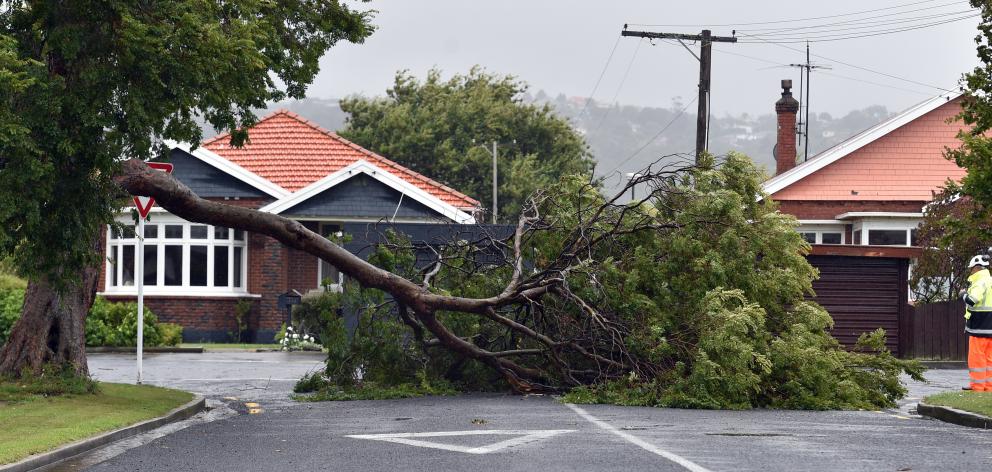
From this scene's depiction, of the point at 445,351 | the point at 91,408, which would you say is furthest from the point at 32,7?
the point at 445,351

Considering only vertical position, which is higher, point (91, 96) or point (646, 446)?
point (91, 96)

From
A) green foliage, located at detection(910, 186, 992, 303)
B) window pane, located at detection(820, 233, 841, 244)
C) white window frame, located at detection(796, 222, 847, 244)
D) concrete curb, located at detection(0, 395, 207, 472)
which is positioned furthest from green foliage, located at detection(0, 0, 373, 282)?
window pane, located at detection(820, 233, 841, 244)

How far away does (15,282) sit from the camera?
3306 centimetres

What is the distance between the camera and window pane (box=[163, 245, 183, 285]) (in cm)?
3578

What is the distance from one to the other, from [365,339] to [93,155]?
5.29 meters

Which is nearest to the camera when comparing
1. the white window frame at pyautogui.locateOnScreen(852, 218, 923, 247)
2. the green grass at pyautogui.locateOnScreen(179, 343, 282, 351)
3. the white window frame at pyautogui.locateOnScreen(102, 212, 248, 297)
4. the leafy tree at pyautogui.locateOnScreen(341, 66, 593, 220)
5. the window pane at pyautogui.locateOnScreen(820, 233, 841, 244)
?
the green grass at pyautogui.locateOnScreen(179, 343, 282, 351)

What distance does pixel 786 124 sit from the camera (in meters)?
45.1

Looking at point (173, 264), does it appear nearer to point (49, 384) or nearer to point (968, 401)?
point (49, 384)

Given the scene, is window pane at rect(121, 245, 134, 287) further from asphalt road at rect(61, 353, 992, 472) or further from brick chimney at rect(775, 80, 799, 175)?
brick chimney at rect(775, 80, 799, 175)

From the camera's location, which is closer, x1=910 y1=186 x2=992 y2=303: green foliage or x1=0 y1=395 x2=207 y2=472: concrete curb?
x1=0 y1=395 x2=207 y2=472: concrete curb

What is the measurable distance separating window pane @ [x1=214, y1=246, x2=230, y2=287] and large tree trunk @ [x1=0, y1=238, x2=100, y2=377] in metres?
18.8

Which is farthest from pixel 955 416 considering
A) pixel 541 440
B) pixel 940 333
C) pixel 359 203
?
pixel 359 203

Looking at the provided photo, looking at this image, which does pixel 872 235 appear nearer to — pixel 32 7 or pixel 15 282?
pixel 15 282

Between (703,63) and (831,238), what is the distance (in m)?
10.4
